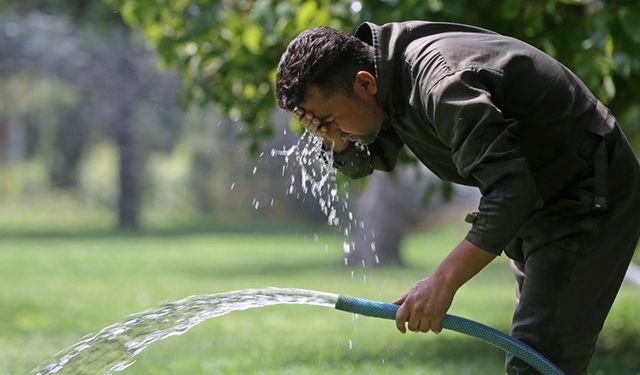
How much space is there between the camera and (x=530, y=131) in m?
3.47

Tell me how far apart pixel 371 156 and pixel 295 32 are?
3533 millimetres

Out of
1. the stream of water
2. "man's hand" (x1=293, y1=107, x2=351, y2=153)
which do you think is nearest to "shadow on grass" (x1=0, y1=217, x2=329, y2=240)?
the stream of water

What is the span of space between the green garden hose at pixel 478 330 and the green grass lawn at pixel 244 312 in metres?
1.84

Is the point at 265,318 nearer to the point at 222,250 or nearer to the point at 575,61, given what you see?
the point at 575,61

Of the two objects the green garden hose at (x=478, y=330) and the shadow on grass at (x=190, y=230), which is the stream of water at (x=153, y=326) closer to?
the green garden hose at (x=478, y=330)

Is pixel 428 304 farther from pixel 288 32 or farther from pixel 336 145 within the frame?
pixel 288 32

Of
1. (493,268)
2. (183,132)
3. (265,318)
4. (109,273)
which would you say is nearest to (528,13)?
(265,318)

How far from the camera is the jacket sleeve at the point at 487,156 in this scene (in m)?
3.15

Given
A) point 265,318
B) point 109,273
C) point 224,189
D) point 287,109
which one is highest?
point 287,109

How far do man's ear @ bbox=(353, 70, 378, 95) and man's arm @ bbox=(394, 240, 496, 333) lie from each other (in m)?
0.50

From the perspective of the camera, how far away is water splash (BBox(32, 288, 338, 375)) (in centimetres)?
355

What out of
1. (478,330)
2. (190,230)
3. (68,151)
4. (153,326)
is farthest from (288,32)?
(68,151)

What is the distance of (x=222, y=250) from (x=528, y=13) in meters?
13.3

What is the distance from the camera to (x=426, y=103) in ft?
10.7
